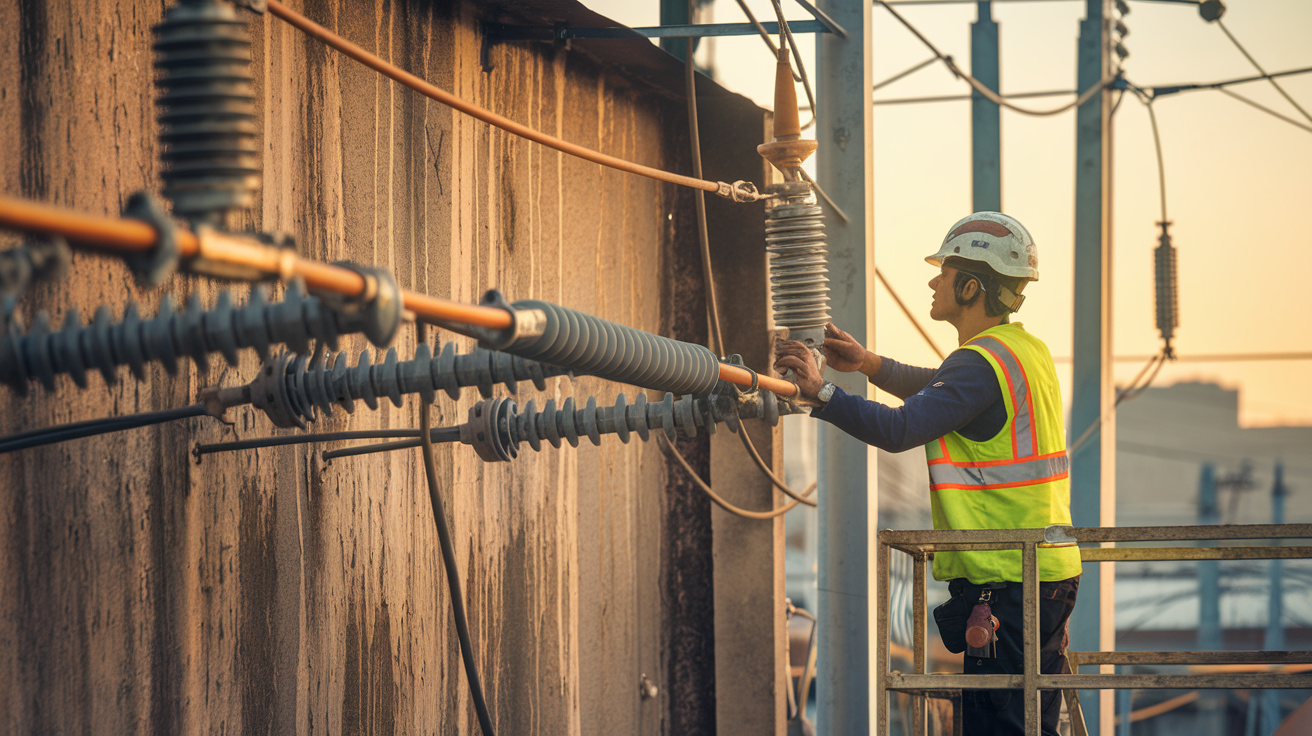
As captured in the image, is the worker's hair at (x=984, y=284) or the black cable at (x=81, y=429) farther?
the worker's hair at (x=984, y=284)

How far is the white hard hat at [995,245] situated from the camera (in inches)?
156

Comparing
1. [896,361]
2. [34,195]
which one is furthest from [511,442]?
[896,361]

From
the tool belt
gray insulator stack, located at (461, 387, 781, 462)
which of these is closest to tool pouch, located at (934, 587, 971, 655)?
the tool belt

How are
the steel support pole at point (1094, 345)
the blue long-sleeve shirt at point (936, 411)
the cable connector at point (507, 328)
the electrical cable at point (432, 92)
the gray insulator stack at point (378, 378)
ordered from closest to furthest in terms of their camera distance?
the cable connector at point (507, 328)
the gray insulator stack at point (378, 378)
the electrical cable at point (432, 92)
the blue long-sleeve shirt at point (936, 411)
the steel support pole at point (1094, 345)

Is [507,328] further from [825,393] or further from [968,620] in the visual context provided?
[968,620]

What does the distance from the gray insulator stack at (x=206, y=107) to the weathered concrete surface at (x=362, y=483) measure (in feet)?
3.24

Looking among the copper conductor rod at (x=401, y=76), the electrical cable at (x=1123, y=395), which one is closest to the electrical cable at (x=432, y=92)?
the copper conductor rod at (x=401, y=76)

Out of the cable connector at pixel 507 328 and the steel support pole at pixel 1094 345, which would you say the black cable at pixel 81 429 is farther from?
the steel support pole at pixel 1094 345

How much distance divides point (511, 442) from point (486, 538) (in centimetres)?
127

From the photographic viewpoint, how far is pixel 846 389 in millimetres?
4453

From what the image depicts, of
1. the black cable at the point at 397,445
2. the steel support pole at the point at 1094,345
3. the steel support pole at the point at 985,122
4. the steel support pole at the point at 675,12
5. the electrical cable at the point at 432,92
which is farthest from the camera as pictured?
the steel support pole at the point at 985,122

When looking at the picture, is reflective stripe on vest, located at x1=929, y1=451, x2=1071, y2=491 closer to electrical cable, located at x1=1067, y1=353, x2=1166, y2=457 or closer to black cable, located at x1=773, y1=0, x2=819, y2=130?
black cable, located at x1=773, y1=0, x2=819, y2=130

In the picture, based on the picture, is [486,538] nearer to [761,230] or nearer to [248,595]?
[248,595]

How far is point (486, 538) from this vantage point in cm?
391
